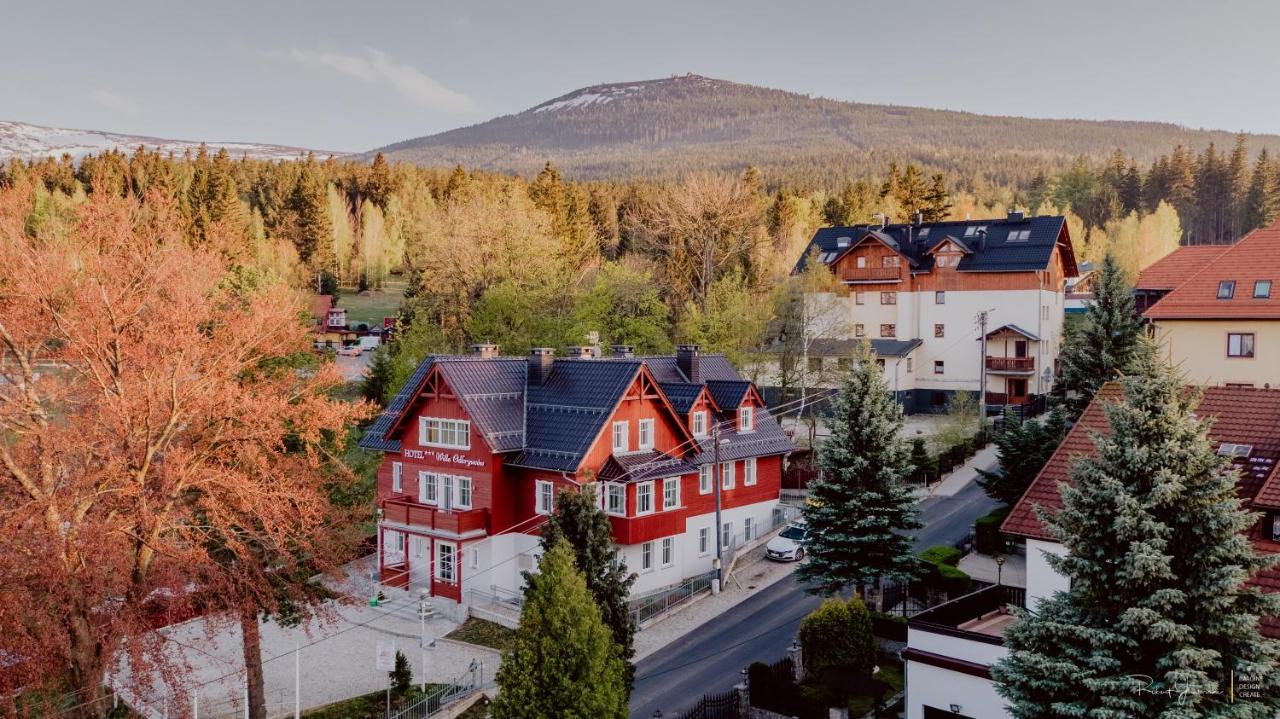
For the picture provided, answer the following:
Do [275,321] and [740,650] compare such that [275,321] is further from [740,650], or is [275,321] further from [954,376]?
[954,376]

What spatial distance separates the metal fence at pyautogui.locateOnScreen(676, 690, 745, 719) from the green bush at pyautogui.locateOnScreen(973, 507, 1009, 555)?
14155 mm

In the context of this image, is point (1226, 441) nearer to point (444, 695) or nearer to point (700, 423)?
point (700, 423)

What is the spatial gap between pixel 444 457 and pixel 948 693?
2093 centimetres

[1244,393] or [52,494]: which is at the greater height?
[1244,393]

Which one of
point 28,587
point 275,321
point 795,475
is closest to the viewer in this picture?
point 28,587

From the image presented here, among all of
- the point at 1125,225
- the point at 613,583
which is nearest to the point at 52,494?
the point at 613,583

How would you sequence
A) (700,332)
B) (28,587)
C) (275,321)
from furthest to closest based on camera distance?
(700,332) → (275,321) → (28,587)

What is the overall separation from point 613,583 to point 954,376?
151 ft

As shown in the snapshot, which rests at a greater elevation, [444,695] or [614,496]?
[614,496]

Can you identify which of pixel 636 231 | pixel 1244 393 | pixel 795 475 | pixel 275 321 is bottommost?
pixel 795 475

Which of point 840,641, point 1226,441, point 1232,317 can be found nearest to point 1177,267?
point 1232,317

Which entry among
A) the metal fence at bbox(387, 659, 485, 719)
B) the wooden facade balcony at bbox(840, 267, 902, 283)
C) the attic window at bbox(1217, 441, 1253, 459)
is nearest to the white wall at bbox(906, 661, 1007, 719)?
the attic window at bbox(1217, 441, 1253, 459)

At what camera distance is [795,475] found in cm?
4731

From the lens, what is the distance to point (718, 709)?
2398cm
